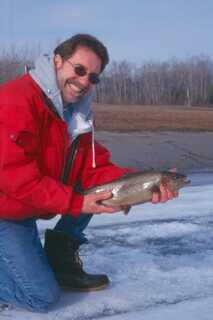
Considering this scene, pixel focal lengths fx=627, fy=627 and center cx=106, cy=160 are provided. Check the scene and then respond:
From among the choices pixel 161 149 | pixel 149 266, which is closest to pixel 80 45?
pixel 149 266

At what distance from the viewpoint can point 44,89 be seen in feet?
11.8

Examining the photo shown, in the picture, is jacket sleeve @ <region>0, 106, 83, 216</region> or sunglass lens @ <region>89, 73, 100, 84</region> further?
sunglass lens @ <region>89, 73, 100, 84</region>

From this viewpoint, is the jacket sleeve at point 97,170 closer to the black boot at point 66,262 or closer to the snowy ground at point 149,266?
the black boot at point 66,262

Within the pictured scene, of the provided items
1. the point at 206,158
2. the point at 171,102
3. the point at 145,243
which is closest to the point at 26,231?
the point at 145,243

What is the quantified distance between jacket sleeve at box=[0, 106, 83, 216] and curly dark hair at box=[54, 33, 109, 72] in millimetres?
470

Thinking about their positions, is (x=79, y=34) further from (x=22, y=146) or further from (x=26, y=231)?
(x=26, y=231)

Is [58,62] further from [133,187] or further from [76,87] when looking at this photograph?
[133,187]

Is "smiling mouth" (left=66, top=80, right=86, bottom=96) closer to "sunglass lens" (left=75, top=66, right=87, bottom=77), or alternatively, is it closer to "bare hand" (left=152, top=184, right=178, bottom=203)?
"sunglass lens" (left=75, top=66, right=87, bottom=77)

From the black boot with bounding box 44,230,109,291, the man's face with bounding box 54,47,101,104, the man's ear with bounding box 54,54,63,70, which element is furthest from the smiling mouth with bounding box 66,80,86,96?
the black boot with bounding box 44,230,109,291

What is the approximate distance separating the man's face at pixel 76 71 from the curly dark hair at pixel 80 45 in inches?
0.8

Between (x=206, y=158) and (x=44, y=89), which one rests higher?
(x=44, y=89)

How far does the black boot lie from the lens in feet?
13.5

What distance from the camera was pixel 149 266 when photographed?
15.0 ft

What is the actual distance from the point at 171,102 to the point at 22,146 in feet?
254
